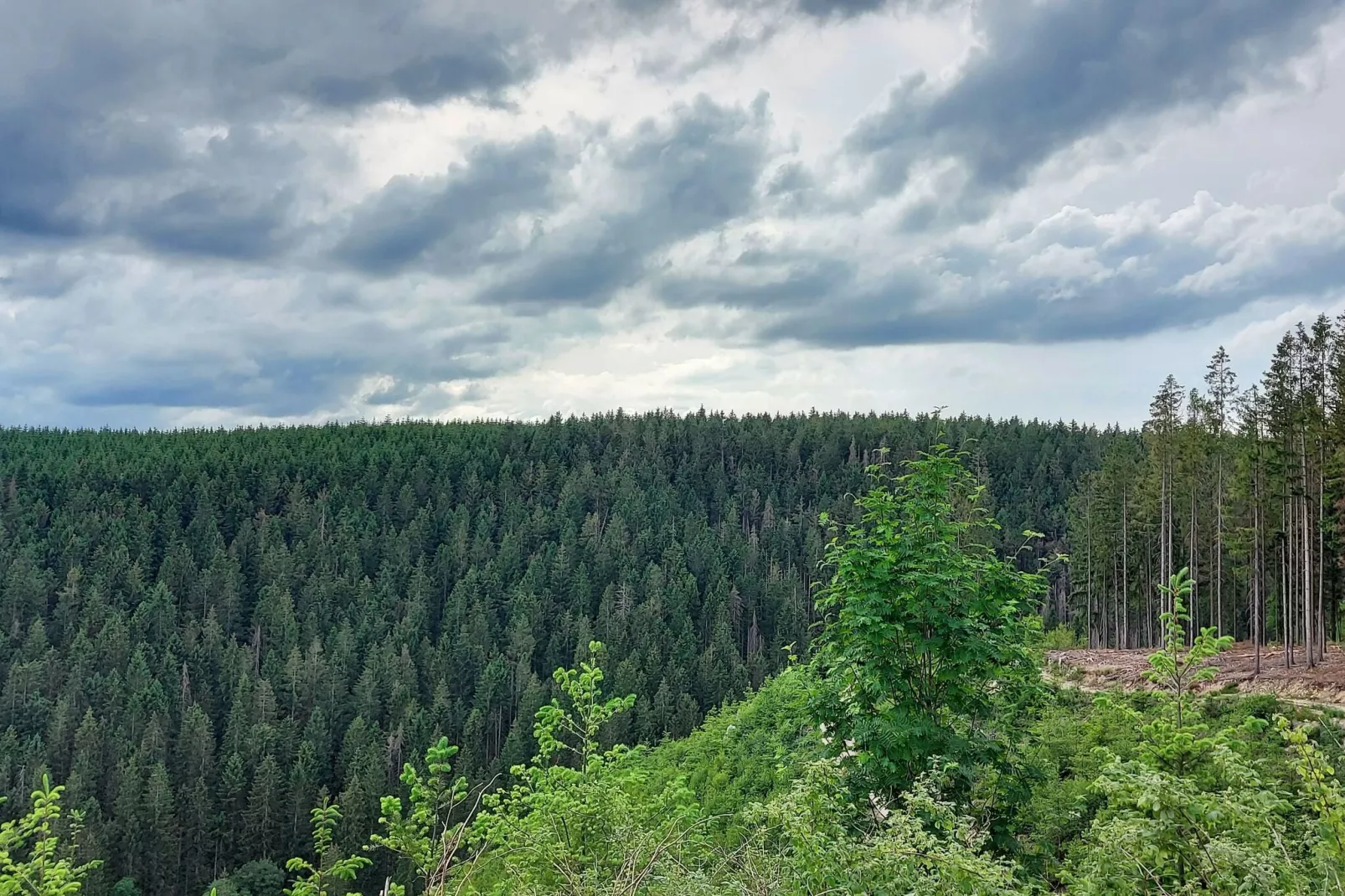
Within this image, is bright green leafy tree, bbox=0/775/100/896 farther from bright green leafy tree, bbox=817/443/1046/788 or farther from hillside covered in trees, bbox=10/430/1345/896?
bright green leafy tree, bbox=817/443/1046/788

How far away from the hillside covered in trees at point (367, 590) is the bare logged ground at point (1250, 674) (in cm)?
1579

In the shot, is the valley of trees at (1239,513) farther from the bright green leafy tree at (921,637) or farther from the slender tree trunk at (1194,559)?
the bright green leafy tree at (921,637)

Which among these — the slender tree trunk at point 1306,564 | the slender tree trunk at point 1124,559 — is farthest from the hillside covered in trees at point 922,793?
the slender tree trunk at point 1124,559

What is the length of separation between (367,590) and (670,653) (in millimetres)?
45629

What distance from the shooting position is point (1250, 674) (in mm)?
27453

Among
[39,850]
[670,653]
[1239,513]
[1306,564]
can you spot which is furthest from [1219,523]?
[670,653]

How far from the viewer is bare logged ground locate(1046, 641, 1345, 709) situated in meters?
23.4

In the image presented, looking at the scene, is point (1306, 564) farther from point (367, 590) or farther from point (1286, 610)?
point (367, 590)

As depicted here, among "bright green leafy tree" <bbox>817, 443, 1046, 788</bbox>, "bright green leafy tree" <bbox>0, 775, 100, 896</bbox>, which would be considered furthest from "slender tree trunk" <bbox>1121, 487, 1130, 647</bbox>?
"bright green leafy tree" <bbox>0, 775, 100, 896</bbox>

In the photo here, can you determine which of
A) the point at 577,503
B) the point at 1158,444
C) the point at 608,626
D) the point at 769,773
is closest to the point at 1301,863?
the point at 769,773

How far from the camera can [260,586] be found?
119312 millimetres

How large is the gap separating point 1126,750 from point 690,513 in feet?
413

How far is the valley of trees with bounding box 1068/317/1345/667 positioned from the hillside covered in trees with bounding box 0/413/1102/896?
34.7 ft

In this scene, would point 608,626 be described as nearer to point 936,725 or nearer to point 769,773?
point 769,773
